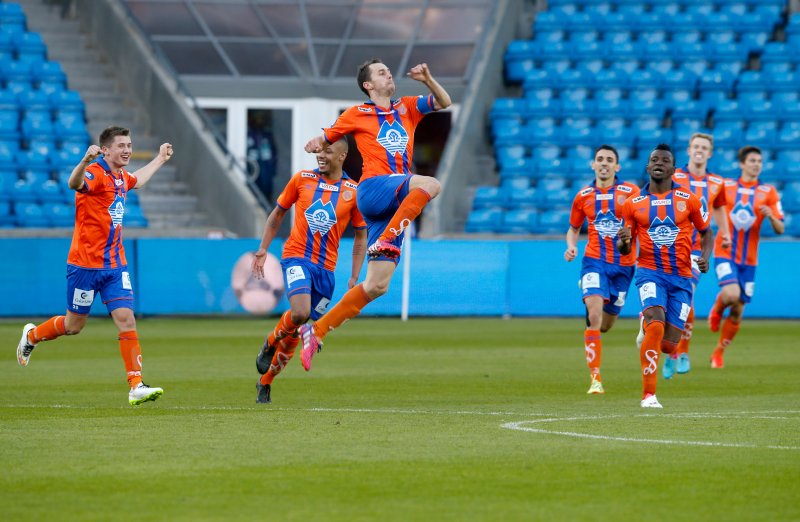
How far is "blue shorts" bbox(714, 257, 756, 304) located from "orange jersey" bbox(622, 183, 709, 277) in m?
5.86

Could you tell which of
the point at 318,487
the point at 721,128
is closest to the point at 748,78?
the point at 721,128

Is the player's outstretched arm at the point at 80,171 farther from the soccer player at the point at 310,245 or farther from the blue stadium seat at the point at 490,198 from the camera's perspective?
the blue stadium seat at the point at 490,198

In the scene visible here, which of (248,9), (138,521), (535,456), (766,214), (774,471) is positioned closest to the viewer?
(138,521)

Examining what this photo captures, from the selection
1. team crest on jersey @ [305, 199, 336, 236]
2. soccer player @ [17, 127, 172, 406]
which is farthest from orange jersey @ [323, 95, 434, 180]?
soccer player @ [17, 127, 172, 406]

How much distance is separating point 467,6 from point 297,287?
74.6 ft

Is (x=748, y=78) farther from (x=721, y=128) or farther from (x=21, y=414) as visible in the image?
(x=21, y=414)

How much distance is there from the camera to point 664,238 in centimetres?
1206

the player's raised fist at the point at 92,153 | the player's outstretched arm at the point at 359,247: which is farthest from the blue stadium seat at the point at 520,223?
the player's raised fist at the point at 92,153

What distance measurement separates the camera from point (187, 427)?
9828mm

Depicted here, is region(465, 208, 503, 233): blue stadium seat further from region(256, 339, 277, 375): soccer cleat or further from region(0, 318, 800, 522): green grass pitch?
region(256, 339, 277, 375): soccer cleat

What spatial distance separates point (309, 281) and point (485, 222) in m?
16.8

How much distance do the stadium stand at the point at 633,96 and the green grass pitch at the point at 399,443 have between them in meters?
12.4

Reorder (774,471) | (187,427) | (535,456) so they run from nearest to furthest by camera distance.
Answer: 1. (774,471)
2. (535,456)
3. (187,427)

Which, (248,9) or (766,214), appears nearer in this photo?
(766,214)
